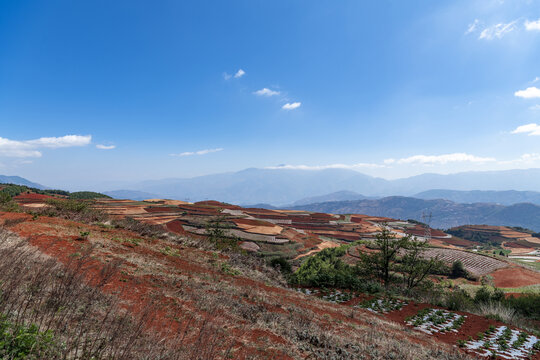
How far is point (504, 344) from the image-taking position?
10000 millimetres

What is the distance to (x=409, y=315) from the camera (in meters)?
13.9

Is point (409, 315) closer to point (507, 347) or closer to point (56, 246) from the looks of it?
point (507, 347)

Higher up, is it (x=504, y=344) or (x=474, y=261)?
(x=504, y=344)

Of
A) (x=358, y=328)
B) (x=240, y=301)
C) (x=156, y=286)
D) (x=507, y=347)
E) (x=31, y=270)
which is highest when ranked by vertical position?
(x=31, y=270)

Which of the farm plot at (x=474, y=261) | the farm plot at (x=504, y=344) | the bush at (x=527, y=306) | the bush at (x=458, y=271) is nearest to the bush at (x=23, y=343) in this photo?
the farm plot at (x=504, y=344)

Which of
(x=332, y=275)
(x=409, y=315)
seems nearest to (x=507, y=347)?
(x=409, y=315)

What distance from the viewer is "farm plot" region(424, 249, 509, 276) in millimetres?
47281

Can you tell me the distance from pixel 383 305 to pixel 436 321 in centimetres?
354

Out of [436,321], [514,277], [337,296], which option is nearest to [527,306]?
[436,321]

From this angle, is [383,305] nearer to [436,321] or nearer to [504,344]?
[436,321]

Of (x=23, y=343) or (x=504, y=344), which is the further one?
(x=504, y=344)

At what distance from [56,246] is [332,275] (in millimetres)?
19879

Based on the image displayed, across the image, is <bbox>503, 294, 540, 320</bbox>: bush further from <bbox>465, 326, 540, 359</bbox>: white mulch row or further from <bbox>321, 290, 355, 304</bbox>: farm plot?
<bbox>321, 290, 355, 304</bbox>: farm plot

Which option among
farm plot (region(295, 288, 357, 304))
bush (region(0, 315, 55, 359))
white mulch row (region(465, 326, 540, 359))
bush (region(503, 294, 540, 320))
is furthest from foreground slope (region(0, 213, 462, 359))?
bush (region(503, 294, 540, 320))
